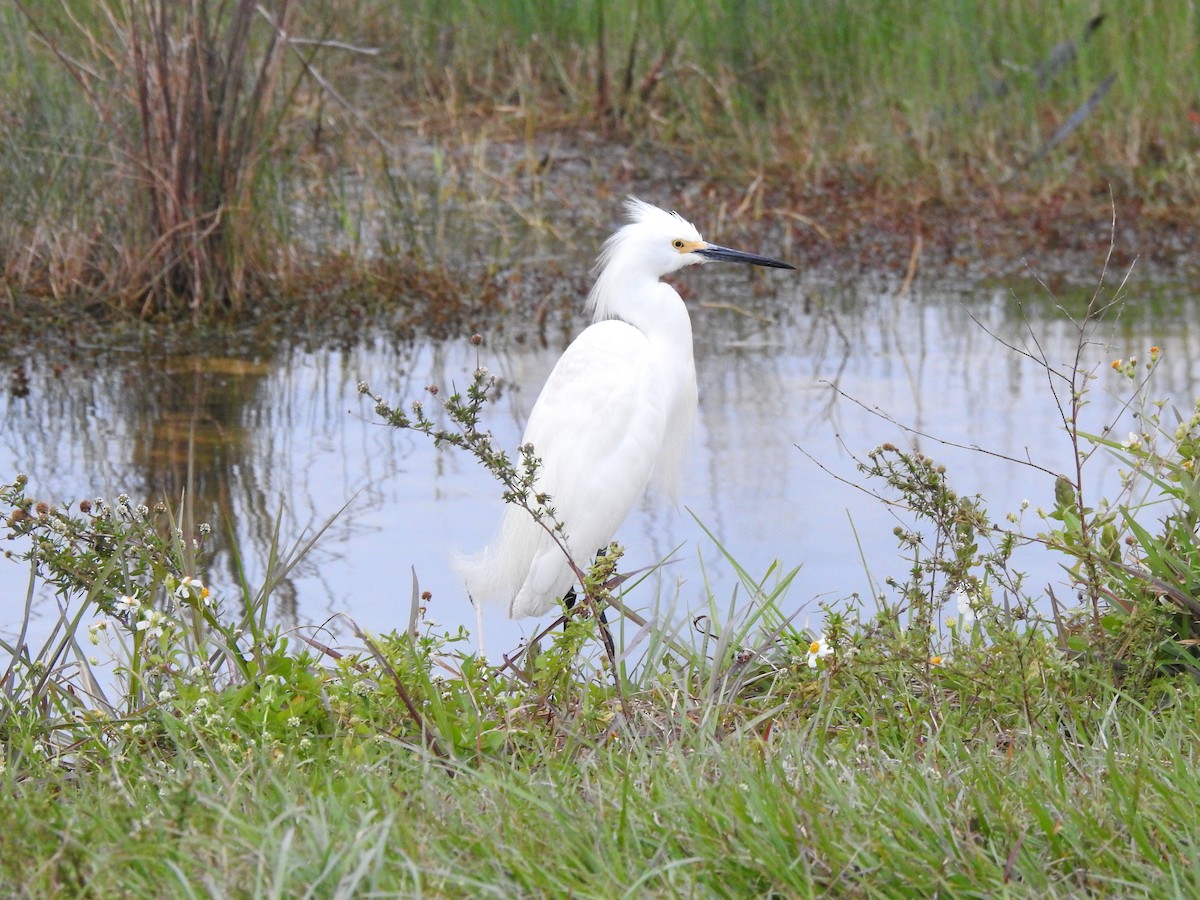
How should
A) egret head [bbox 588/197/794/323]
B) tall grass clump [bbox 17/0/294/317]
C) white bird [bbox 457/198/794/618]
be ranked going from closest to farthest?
white bird [bbox 457/198/794/618], egret head [bbox 588/197/794/323], tall grass clump [bbox 17/0/294/317]

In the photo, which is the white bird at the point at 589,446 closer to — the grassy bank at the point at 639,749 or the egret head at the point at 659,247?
the egret head at the point at 659,247

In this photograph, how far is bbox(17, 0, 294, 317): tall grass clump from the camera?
5.81 m

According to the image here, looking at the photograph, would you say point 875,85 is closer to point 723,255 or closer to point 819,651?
point 723,255

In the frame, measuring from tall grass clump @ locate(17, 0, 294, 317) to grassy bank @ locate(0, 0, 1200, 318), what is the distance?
0.06 feet

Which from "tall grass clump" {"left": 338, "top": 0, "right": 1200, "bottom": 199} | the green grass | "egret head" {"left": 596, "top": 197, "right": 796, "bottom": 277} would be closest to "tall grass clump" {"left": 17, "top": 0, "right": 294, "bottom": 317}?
"egret head" {"left": 596, "top": 197, "right": 796, "bottom": 277}

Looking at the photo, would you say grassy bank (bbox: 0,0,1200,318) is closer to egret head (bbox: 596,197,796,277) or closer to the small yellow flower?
egret head (bbox: 596,197,796,277)

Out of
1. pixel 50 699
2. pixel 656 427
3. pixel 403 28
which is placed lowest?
pixel 50 699

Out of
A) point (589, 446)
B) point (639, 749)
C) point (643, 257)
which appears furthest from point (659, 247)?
point (639, 749)

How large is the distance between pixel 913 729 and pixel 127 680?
4.82 feet

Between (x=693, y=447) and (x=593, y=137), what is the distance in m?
4.48

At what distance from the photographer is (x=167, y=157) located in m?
6.02

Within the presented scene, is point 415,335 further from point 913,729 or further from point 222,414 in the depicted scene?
point 913,729

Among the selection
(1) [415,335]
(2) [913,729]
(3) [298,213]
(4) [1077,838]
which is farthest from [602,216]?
(4) [1077,838]

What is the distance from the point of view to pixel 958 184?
28.5 ft
